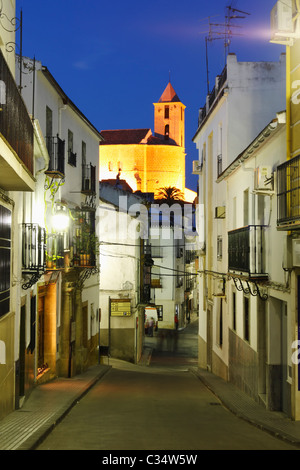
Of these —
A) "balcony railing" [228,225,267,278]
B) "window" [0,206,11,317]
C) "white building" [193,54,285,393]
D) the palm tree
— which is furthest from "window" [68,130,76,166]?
the palm tree

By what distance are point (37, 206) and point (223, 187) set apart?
26.2 ft

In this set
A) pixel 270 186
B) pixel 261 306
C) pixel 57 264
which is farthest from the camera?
pixel 57 264

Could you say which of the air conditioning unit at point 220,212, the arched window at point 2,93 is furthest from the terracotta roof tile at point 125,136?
the arched window at point 2,93

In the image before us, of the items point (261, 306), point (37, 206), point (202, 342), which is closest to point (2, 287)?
point (37, 206)

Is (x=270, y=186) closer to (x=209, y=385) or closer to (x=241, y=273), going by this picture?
(x=241, y=273)

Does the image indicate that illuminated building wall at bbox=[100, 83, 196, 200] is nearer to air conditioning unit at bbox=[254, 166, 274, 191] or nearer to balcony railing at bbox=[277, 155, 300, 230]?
air conditioning unit at bbox=[254, 166, 274, 191]

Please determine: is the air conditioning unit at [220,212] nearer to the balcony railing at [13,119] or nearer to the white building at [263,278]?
the white building at [263,278]

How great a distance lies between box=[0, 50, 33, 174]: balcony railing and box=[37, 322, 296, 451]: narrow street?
481 centimetres

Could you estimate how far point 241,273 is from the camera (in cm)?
1423

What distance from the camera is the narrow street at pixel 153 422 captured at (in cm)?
851

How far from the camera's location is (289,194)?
1027cm

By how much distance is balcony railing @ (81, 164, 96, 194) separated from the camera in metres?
22.2

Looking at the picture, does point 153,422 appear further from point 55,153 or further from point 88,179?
point 88,179

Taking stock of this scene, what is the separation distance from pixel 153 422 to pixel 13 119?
6049mm
